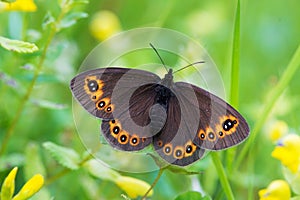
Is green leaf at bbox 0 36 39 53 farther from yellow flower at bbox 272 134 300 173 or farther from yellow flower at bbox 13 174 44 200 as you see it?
yellow flower at bbox 272 134 300 173

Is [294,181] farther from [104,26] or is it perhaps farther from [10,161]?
[104,26]

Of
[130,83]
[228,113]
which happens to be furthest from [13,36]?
[228,113]

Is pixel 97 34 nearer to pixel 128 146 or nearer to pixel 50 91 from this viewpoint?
pixel 50 91

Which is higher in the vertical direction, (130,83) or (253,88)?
(253,88)

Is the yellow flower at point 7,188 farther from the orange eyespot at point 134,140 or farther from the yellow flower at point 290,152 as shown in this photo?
the yellow flower at point 290,152

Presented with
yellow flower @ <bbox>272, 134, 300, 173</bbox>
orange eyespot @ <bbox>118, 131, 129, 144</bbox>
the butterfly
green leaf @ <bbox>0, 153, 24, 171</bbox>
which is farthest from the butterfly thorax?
green leaf @ <bbox>0, 153, 24, 171</bbox>

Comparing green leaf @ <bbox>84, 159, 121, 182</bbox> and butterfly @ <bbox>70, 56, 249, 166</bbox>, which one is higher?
butterfly @ <bbox>70, 56, 249, 166</bbox>

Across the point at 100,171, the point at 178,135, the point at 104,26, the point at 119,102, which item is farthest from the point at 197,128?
the point at 104,26
